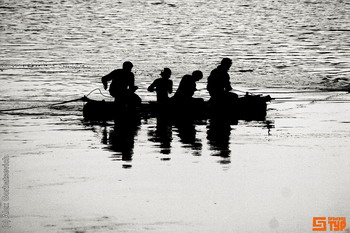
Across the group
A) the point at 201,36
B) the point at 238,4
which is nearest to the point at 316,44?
the point at 201,36

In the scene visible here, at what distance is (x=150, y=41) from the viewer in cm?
5331

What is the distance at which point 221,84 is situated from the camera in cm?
2103

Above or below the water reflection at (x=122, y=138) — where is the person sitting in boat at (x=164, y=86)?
above

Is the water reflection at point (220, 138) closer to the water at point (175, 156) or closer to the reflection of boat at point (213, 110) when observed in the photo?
the water at point (175, 156)

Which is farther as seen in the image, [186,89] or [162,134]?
[186,89]

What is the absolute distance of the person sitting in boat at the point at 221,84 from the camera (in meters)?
20.9

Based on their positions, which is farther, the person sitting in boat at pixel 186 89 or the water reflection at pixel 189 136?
the person sitting in boat at pixel 186 89

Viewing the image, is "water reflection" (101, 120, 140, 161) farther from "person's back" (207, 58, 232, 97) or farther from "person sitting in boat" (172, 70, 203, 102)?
"person's back" (207, 58, 232, 97)

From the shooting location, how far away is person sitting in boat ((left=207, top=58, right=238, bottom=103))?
68.5 feet

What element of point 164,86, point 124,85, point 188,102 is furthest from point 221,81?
point 124,85

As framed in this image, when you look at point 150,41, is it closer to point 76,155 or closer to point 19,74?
point 19,74

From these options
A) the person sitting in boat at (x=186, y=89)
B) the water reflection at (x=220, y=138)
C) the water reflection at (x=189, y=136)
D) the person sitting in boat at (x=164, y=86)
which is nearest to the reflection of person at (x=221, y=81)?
the person sitting in boat at (x=186, y=89)

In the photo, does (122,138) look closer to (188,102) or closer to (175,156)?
(175,156)

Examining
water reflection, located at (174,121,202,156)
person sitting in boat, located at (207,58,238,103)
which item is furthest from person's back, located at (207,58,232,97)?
water reflection, located at (174,121,202,156)
